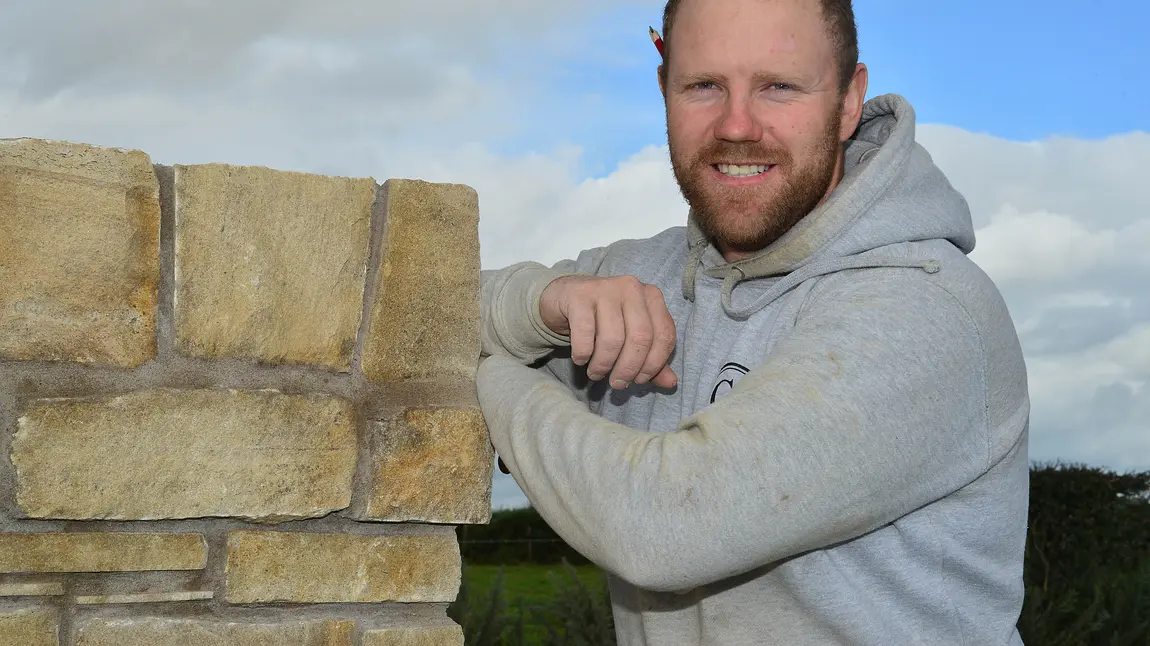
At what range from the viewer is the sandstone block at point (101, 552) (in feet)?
5.64

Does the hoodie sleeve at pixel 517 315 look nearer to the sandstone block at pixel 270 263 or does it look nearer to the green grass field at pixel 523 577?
the sandstone block at pixel 270 263

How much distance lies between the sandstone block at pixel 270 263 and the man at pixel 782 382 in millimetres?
285

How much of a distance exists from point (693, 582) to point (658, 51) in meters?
1.20

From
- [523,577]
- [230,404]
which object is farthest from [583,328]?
[523,577]

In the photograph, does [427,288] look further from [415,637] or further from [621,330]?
[415,637]

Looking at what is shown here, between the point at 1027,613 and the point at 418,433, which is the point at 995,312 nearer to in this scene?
the point at 418,433

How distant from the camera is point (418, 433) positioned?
1873mm

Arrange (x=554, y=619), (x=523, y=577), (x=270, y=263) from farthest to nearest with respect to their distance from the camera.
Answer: (x=523, y=577)
(x=554, y=619)
(x=270, y=263)

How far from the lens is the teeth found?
1.93 m

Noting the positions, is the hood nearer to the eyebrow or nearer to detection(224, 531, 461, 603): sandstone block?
the eyebrow

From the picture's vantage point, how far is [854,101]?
2.10m

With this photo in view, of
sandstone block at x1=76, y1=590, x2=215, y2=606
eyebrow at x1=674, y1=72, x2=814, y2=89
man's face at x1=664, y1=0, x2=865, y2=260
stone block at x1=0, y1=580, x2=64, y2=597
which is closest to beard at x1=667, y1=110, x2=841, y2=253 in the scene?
man's face at x1=664, y1=0, x2=865, y2=260

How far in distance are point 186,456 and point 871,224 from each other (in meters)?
1.18

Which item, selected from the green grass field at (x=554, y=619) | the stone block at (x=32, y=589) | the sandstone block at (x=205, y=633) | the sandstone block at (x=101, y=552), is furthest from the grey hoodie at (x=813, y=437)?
the green grass field at (x=554, y=619)
